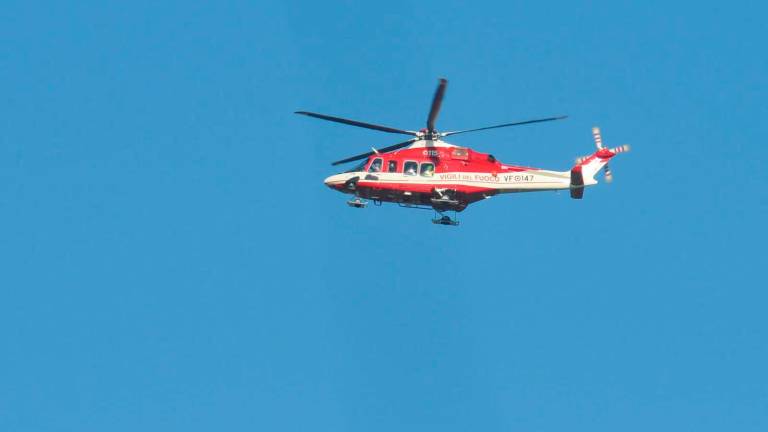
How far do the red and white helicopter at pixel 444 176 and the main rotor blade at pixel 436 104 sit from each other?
50 mm

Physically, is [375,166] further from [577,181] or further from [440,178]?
[577,181]

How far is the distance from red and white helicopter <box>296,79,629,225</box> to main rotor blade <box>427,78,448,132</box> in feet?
0.16

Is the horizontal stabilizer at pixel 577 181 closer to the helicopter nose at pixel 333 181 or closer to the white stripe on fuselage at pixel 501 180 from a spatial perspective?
the white stripe on fuselage at pixel 501 180

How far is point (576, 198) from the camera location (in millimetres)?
49094

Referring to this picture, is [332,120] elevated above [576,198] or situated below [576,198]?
above

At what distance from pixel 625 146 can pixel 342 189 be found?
1168 cm

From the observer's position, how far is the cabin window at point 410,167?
163ft

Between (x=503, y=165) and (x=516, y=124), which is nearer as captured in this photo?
(x=516, y=124)

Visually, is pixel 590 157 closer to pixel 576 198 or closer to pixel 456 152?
pixel 576 198

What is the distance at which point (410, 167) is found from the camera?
49906 millimetres

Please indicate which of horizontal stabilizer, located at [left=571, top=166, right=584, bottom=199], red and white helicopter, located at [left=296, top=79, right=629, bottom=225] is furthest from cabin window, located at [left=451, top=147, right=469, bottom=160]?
horizontal stabilizer, located at [left=571, top=166, right=584, bottom=199]

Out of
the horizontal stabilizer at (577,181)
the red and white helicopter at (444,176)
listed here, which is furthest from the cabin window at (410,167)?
the horizontal stabilizer at (577,181)

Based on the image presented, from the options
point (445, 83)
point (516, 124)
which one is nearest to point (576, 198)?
point (516, 124)

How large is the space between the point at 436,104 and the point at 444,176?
10.5 ft
